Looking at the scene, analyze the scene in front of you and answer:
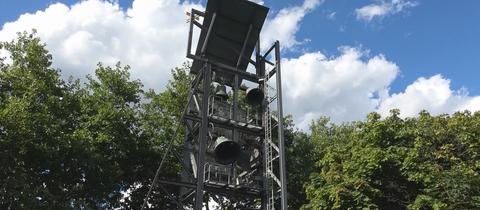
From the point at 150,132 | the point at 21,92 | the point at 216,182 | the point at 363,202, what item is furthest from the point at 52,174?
the point at 363,202

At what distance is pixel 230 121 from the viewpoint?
52.6 ft

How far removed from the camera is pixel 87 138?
22.7 meters

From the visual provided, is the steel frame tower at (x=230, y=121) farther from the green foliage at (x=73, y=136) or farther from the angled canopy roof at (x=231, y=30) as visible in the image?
the green foliage at (x=73, y=136)

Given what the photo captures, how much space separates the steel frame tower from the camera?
15.2 m

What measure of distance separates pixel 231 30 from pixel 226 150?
16.9ft

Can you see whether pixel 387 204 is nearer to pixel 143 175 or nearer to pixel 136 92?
pixel 143 175

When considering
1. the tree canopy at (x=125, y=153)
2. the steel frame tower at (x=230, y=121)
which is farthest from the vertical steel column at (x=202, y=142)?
the tree canopy at (x=125, y=153)

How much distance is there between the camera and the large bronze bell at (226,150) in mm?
14992

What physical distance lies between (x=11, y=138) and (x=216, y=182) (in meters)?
10.6

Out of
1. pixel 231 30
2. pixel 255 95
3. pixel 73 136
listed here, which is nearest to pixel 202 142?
pixel 255 95

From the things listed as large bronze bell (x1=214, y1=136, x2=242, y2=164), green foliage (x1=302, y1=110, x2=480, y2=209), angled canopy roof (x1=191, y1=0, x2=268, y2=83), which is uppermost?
angled canopy roof (x1=191, y1=0, x2=268, y2=83)

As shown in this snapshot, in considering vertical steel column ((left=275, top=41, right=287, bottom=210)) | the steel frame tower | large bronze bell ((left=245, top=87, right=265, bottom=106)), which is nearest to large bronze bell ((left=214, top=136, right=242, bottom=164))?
the steel frame tower

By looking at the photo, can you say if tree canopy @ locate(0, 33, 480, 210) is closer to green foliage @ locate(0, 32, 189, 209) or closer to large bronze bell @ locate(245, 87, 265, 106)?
green foliage @ locate(0, 32, 189, 209)

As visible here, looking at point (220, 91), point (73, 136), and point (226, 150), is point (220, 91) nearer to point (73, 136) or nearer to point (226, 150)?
point (226, 150)
